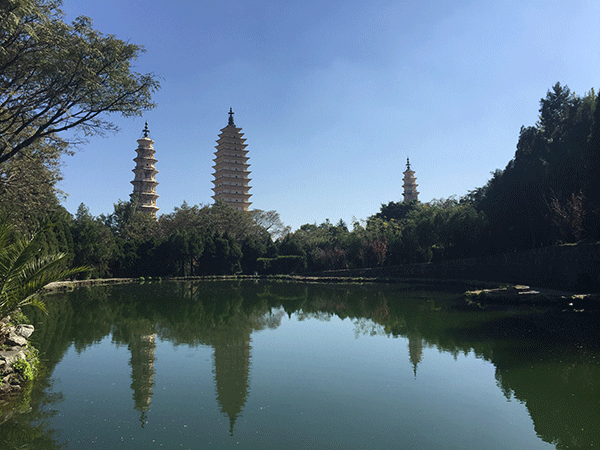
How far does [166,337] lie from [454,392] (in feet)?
18.5

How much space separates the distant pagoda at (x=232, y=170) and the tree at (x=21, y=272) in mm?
44275

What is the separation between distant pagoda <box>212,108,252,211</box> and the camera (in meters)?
50.2

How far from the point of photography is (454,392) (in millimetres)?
5145

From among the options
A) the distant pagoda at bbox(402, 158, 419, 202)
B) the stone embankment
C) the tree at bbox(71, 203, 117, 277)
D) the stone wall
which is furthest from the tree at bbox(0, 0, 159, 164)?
the distant pagoda at bbox(402, 158, 419, 202)

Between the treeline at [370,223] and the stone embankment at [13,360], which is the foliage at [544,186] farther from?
the stone embankment at [13,360]

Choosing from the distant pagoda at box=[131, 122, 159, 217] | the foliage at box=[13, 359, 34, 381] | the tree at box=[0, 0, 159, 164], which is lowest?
the foliage at box=[13, 359, 34, 381]

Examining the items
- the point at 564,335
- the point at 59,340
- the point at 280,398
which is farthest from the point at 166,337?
the point at 564,335

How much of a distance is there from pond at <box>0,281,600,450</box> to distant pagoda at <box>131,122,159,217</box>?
37001mm

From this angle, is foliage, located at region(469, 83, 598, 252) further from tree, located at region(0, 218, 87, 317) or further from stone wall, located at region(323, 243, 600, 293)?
tree, located at region(0, 218, 87, 317)

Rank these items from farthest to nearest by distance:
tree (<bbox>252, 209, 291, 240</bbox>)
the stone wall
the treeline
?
tree (<bbox>252, 209, 291, 240</bbox>), the treeline, the stone wall

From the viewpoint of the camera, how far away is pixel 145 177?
45.9 m

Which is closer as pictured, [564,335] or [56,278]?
[56,278]

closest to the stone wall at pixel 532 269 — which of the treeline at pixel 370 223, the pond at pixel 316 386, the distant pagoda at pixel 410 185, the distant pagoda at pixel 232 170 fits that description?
the treeline at pixel 370 223

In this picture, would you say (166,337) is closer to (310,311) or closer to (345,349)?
(345,349)
